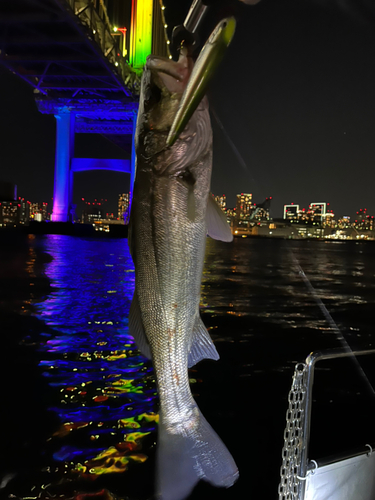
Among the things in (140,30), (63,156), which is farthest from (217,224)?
(140,30)

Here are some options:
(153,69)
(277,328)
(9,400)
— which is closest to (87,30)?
(277,328)

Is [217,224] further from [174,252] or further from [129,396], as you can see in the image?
[129,396]

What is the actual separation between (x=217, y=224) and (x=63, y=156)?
1855 inches

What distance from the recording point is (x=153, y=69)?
4.67 feet

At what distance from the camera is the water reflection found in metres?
3.69

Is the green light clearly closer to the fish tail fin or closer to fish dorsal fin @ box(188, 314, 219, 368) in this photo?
fish dorsal fin @ box(188, 314, 219, 368)

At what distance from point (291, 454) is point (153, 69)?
1755 millimetres

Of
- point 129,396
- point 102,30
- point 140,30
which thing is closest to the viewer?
point 129,396

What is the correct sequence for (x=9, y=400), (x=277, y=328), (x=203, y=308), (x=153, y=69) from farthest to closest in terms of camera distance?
(x=203, y=308) → (x=277, y=328) → (x=9, y=400) → (x=153, y=69)

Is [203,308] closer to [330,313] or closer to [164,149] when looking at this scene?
[330,313]

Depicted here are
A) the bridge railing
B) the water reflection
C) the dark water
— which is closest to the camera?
the dark water

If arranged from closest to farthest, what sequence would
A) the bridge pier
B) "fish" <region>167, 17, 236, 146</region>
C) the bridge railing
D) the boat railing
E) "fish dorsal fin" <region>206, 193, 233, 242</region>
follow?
"fish" <region>167, 17, 236, 146</region>, "fish dorsal fin" <region>206, 193, 233, 242</region>, the boat railing, the bridge railing, the bridge pier

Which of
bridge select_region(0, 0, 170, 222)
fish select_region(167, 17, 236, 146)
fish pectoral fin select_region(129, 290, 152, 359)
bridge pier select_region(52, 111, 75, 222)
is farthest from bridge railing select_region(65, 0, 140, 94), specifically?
fish select_region(167, 17, 236, 146)

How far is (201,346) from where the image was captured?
5.90 feet
